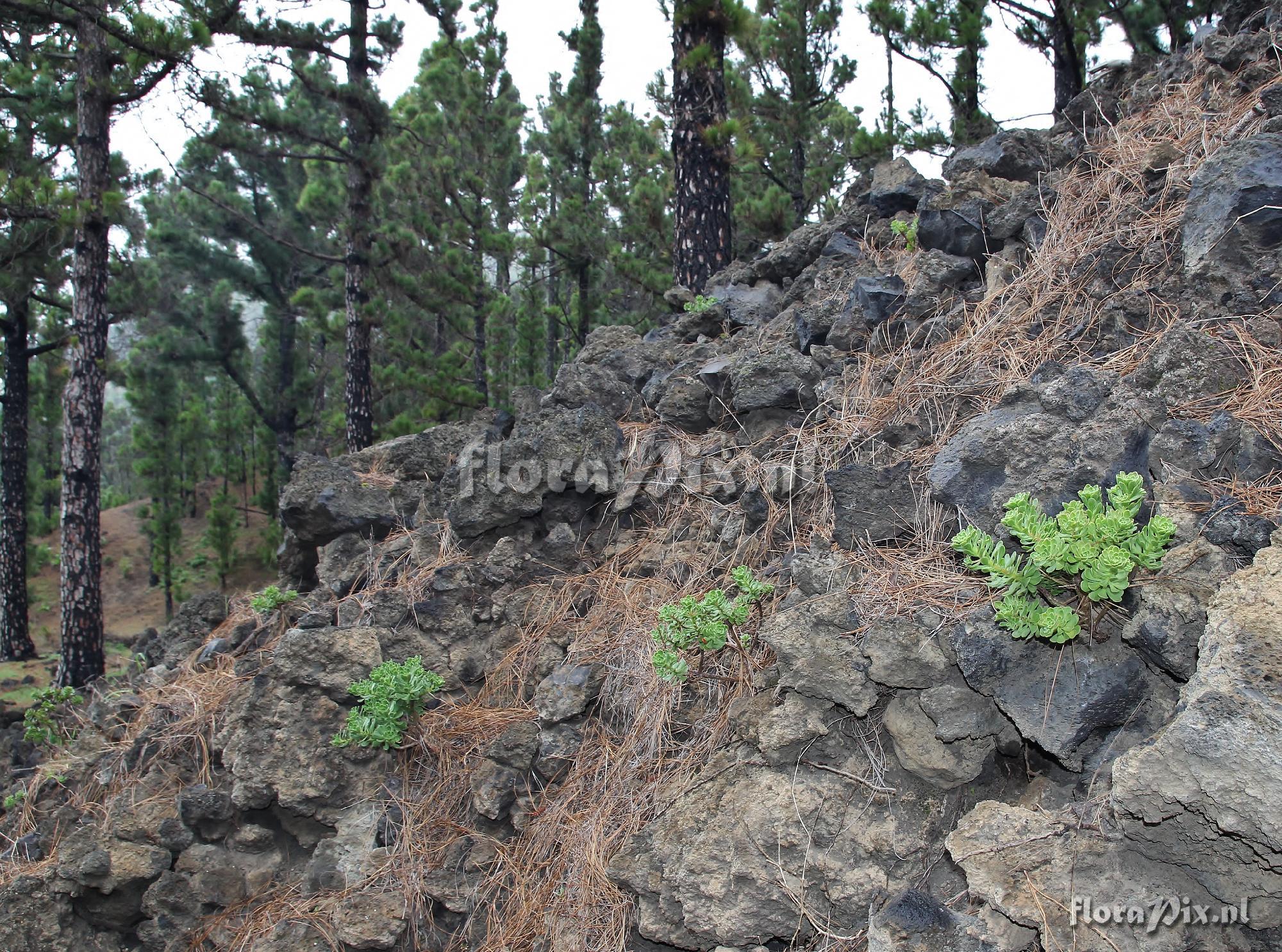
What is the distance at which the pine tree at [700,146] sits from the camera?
277 inches

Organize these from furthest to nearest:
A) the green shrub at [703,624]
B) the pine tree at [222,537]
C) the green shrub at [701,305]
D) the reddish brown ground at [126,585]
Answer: the pine tree at [222,537] → the reddish brown ground at [126,585] → the green shrub at [701,305] → the green shrub at [703,624]

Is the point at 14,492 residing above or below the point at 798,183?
below

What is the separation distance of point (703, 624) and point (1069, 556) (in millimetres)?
1264

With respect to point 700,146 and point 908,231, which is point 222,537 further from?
point 908,231

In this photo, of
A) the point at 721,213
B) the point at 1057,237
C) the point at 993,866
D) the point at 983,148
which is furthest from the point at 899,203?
the point at 993,866

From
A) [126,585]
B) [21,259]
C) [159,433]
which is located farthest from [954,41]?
[126,585]

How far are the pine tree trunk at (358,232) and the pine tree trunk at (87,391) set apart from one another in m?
2.79

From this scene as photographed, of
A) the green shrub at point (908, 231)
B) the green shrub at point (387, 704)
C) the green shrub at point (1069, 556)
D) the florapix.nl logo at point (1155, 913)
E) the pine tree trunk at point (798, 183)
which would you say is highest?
the pine tree trunk at point (798, 183)

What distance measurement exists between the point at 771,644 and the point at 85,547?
886 centimetres

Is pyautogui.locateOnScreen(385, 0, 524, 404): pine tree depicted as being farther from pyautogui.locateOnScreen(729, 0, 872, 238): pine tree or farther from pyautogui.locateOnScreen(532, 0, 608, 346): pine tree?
pyautogui.locateOnScreen(729, 0, 872, 238): pine tree

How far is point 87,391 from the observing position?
29.3 ft

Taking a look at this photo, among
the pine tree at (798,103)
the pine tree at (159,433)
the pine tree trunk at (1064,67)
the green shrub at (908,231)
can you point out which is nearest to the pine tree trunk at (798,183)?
the pine tree at (798,103)

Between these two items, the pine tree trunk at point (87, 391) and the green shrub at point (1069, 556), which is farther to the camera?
the pine tree trunk at point (87, 391)

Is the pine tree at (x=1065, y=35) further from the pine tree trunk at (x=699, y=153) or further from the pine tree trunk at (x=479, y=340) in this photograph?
the pine tree trunk at (x=479, y=340)
